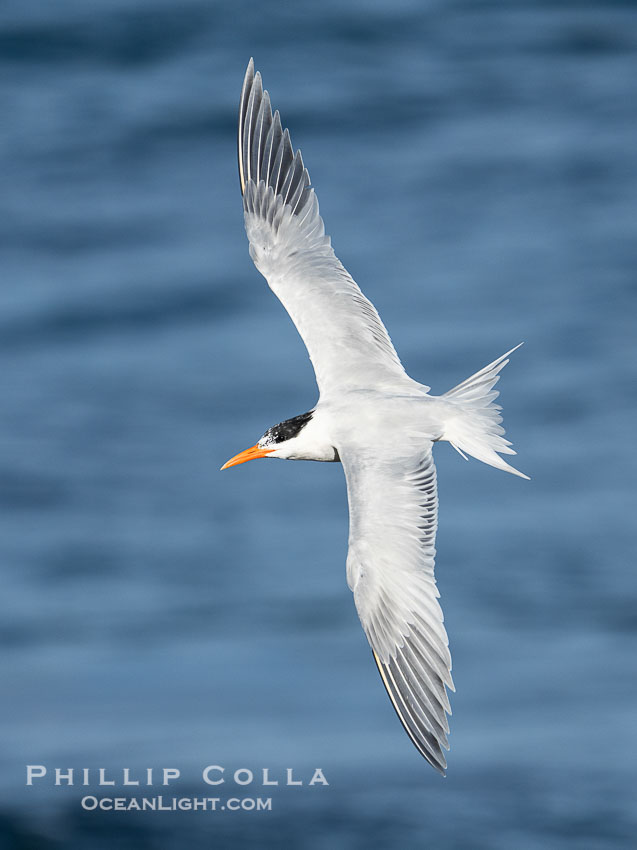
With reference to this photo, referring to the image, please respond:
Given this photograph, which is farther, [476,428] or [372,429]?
[476,428]

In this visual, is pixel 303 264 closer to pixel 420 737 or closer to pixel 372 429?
pixel 372 429

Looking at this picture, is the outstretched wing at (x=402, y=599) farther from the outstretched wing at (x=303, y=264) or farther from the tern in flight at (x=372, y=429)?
the outstretched wing at (x=303, y=264)

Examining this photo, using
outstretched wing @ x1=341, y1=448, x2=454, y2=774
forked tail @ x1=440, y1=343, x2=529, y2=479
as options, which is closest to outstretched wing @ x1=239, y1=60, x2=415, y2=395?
forked tail @ x1=440, y1=343, x2=529, y2=479

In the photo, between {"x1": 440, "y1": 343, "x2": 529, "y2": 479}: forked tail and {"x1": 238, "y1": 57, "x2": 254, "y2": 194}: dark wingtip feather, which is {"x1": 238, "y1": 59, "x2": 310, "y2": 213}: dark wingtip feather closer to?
{"x1": 238, "y1": 57, "x2": 254, "y2": 194}: dark wingtip feather

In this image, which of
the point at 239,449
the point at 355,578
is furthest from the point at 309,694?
the point at 355,578

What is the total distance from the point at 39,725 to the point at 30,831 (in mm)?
941

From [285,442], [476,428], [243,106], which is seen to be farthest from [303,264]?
[476,428]

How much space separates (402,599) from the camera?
7.16 m

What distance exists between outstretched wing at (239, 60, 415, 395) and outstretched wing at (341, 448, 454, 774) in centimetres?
123

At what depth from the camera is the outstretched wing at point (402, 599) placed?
7.05 meters

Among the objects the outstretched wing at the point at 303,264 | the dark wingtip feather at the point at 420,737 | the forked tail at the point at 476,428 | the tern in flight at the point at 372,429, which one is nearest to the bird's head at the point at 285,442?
the tern in flight at the point at 372,429

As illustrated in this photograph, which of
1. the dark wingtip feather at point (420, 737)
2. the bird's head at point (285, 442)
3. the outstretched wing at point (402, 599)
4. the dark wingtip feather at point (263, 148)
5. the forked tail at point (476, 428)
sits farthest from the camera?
the dark wingtip feather at point (263, 148)

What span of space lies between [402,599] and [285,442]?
1381 millimetres

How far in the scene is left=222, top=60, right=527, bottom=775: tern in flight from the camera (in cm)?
712
